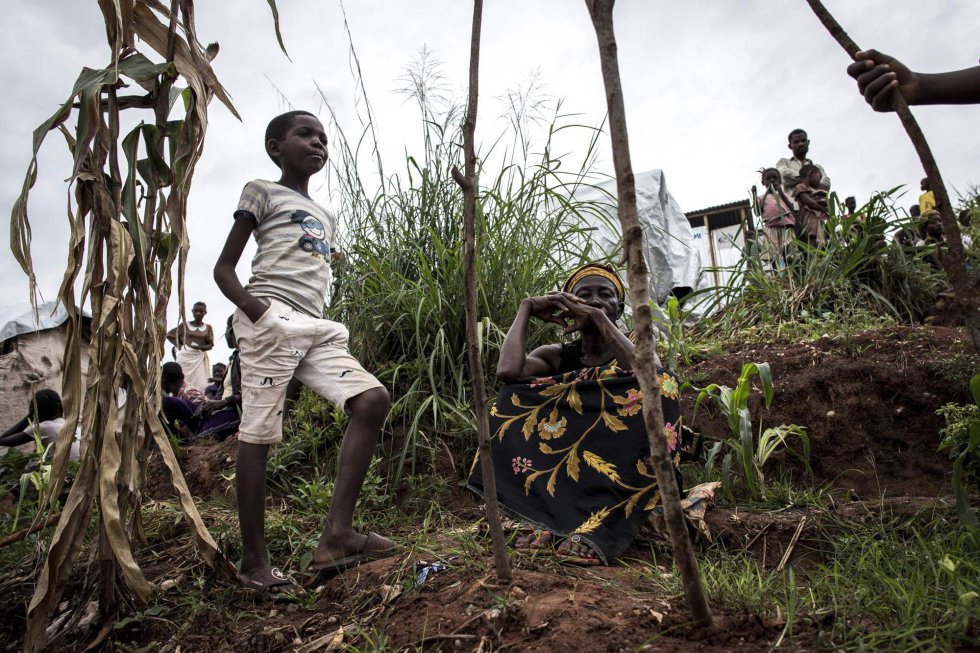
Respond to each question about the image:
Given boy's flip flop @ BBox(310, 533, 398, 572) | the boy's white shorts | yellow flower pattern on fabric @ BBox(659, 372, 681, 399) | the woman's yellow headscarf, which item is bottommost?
boy's flip flop @ BBox(310, 533, 398, 572)

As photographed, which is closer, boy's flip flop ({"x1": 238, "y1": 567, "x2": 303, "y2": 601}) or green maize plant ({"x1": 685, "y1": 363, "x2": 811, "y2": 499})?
boy's flip flop ({"x1": 238, "y1": 567, "x2": 303, "y2": 601})

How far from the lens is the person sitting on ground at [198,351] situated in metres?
7.23

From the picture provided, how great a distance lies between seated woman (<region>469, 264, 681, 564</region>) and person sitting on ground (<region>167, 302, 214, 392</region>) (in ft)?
17.5

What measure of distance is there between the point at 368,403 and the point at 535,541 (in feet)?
2.45

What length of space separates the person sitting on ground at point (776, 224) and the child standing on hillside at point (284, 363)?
12.0 ft

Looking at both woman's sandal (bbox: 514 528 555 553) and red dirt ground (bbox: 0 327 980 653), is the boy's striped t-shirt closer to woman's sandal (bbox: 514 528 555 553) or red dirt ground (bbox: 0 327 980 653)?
red dirt ground (bbox: 0 327 980 653)

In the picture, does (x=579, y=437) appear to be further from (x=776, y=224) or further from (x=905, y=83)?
(x=776, y=224)


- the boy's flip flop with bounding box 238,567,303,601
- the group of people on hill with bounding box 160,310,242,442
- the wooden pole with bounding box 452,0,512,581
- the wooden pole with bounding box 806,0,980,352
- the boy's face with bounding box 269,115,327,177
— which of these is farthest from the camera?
the group of people on hill with bounding box 160,310,242,442

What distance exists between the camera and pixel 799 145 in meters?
6.20

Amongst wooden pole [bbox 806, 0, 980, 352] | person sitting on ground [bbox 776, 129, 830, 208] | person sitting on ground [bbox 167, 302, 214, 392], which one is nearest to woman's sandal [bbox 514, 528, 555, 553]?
wooden pole [bbox 806, 0, 980, 352]

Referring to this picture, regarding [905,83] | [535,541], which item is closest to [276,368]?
[535,541]

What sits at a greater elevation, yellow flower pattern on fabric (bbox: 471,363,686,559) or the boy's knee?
the boy's knee

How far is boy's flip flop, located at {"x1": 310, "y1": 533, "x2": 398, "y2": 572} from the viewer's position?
215 centimetres

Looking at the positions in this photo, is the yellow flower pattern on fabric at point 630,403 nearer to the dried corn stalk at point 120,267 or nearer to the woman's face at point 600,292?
the woman's face at point 600,292
